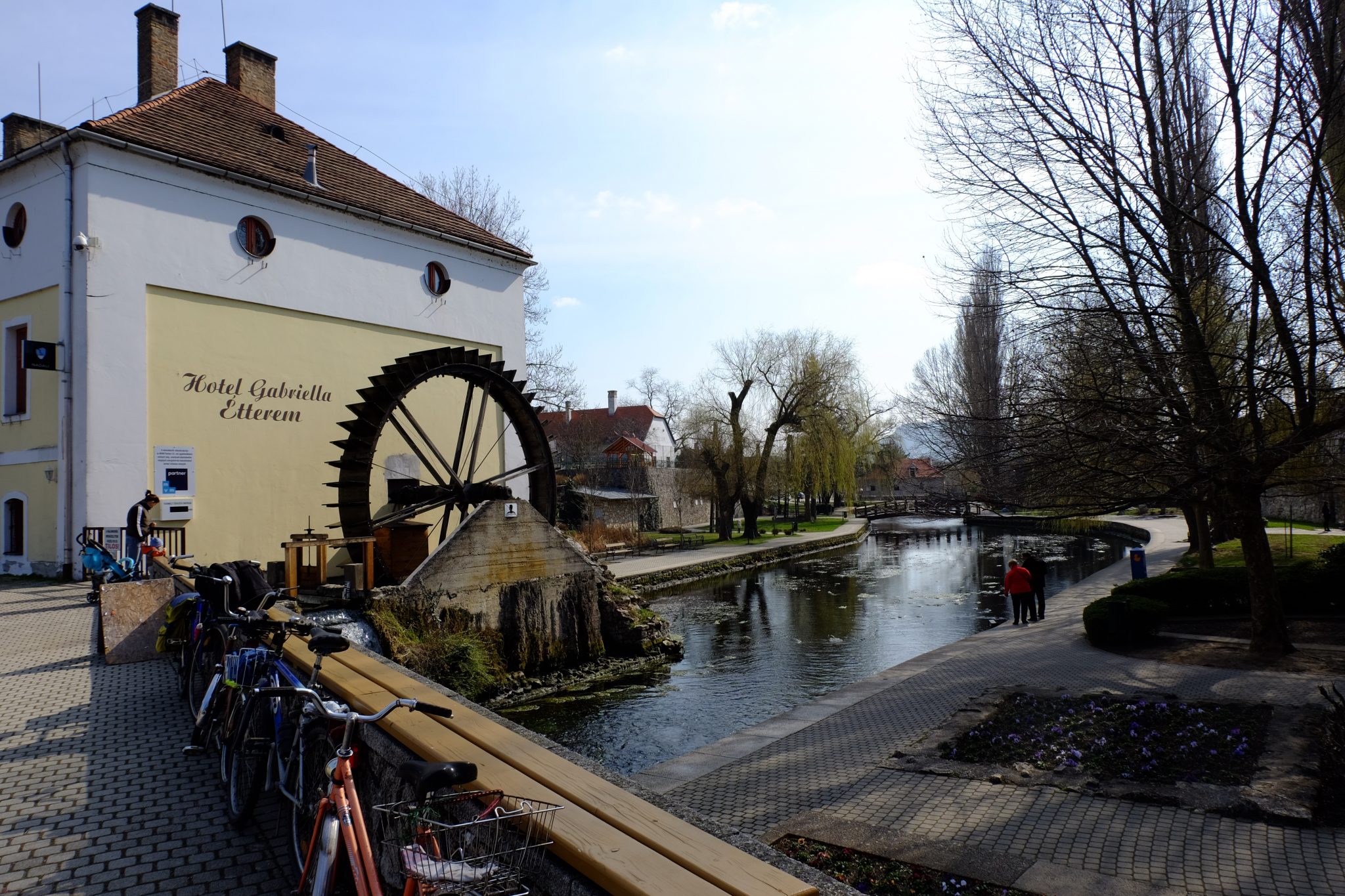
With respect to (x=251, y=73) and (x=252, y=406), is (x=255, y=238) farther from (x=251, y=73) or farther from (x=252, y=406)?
(x=251, y=73)

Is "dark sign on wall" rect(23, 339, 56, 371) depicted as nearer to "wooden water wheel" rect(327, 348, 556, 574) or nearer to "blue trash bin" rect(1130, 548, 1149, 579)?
"wooden water wheel" rect(327, 348, 556, 574)

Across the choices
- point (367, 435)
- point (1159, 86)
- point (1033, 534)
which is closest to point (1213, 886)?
point (1159, 86)

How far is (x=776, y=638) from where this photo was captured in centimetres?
1650

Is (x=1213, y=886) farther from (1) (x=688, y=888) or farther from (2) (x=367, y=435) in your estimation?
(2) (x=367, y=435)

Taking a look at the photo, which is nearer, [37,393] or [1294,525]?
[37,393]

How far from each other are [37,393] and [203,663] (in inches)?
428

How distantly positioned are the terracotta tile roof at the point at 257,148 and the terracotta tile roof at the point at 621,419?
122ft

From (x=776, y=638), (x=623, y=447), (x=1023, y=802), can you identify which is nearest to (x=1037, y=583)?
(x=776, y=638)

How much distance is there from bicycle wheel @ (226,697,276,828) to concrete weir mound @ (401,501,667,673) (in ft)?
27.3

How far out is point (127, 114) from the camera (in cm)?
1508

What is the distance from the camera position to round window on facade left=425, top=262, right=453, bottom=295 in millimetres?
19688

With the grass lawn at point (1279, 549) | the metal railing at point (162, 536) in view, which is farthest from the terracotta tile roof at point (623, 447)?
the metal railing at point (162, 536)

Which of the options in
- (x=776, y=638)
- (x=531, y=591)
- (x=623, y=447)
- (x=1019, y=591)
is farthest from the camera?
(x=623, y=447)

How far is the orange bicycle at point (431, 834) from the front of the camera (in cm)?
218
